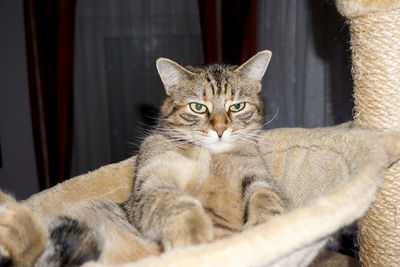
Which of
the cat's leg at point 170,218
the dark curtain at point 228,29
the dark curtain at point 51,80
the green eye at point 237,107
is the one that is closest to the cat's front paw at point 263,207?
the cat's leg at point 170,218

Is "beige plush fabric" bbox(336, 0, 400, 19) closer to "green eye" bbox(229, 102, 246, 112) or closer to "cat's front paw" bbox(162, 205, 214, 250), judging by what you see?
"green eye" bbox(229, 102, 246, 112)

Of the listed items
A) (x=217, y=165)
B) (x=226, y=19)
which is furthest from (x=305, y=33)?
(x=217, y=165)

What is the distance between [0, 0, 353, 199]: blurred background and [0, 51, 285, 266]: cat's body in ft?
6.09

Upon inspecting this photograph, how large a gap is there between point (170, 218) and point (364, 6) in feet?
2.50

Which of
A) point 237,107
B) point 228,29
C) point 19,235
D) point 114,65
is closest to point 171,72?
point 237,107

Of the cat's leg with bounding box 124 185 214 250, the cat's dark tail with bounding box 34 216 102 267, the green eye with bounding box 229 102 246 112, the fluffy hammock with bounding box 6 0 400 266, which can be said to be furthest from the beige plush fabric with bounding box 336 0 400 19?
the cat's dark tail with bounding box 34 216 102 267

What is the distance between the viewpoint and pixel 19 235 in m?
0.81

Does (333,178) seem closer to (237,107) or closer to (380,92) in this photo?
(380,92)

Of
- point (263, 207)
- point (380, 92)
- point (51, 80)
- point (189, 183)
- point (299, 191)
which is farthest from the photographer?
point (51, 80)

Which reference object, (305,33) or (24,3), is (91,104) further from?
(305,33)

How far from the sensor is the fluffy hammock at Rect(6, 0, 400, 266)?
0.58m

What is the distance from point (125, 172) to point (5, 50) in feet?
9.04

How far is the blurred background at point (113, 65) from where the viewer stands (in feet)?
10.1

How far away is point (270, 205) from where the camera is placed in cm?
93
